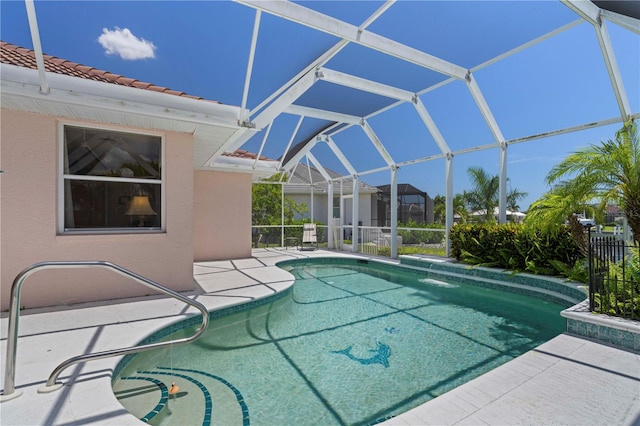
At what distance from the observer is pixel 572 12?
591cm

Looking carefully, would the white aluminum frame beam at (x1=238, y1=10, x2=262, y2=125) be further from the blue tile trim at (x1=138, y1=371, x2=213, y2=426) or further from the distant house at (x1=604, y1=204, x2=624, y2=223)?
the distant house at (x1=604, y1=204, x2=624, y2=223)

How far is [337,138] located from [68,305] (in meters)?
9.98

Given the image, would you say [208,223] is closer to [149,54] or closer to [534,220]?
[149,54]

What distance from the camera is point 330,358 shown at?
4.31m

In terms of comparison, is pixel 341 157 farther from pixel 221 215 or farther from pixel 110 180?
pixel 110 180

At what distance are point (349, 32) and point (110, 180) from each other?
5.23 meters

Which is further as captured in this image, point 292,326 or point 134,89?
point 292,326

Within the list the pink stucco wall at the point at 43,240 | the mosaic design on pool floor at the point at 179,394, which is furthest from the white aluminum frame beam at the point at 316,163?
the mosaic design on pool floor at the point at 179,394

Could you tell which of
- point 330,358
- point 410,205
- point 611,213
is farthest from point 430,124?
point 410,205

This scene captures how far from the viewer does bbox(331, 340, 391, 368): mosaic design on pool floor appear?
4.21 meters

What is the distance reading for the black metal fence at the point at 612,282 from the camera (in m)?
4.17

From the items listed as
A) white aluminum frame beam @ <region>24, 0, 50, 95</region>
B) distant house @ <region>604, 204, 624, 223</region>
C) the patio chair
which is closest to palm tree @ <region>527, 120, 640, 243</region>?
distant house @ <region>604, 204, 624, 223</region>

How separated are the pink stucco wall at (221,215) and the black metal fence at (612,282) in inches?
390

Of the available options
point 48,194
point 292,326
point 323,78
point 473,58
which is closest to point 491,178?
point 473,58
